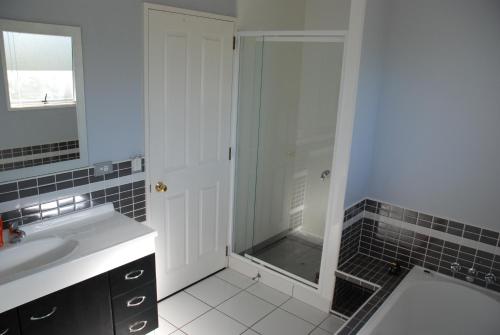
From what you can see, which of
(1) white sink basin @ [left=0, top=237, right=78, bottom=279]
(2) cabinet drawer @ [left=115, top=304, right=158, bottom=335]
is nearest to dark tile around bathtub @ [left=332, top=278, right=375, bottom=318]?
(2) cabinet drawer @ [left=115, top=304, right=158, bottom=335]

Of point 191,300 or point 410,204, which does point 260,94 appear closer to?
point 410,204

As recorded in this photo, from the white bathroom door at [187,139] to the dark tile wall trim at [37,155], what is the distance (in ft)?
1.81

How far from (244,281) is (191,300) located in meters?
0.50

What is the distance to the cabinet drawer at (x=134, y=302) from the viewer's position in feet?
7.42

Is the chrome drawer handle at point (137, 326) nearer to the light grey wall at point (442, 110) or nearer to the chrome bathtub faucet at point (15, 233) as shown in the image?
the chrome bathtub faucet at point (15, 233)

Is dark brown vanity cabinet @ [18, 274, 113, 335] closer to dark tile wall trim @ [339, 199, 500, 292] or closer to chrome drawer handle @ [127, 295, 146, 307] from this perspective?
chrome drawer handle @ [127, 295, 146, 307]

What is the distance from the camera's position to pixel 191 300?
3.13 m

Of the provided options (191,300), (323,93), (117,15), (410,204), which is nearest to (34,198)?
(117,15)

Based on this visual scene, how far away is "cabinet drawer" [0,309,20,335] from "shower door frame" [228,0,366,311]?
192 centimetres

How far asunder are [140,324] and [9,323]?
780mm

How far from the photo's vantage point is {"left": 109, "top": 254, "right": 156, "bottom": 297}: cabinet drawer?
220 cm

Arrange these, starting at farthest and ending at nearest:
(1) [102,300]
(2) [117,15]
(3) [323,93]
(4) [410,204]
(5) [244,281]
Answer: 1. (5) [244,281]
2. (3) [323,93]
3. (4) [410,204]
4. (2) [117,15]
5. (1) [102,300]

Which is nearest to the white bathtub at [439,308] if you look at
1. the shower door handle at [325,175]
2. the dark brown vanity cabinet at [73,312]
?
the shower door handle at [325,175]

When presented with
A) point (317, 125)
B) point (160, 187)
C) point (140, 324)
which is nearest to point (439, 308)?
point (317, 125)
